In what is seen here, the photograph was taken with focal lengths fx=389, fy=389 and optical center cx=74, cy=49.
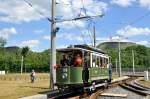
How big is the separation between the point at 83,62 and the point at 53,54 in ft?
14.4

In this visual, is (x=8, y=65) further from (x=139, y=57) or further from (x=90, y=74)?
(x=90, y=74)

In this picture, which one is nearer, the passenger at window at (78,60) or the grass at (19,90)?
the grass at (19,90)

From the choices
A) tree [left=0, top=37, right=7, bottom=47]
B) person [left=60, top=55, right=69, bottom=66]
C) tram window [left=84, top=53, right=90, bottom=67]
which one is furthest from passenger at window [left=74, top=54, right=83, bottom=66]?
tree [left=0, top=37, right=7, bottom=47]

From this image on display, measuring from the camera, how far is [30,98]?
2123 cm

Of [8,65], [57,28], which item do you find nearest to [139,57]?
[8,65]

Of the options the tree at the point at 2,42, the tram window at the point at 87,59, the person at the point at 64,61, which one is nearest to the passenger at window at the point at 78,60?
the tram window at the point at 87,59

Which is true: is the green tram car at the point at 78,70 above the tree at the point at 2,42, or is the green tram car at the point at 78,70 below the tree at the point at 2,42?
below

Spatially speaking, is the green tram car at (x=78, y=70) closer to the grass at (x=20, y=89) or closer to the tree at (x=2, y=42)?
the grass at (x=20, y=89)

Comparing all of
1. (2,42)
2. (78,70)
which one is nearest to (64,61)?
(78,70)

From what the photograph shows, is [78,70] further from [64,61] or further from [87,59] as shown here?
[64,61]

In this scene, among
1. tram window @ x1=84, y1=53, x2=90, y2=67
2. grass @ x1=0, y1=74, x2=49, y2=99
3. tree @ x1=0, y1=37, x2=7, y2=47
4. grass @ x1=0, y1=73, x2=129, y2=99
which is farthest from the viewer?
tree @ x1=0, y1=37, x2=7, y2=47

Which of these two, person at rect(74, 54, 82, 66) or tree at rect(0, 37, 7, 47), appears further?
tree at rect(0, 37, 7, 47)

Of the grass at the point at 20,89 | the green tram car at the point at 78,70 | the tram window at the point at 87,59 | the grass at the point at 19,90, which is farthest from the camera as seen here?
the tram window at the point at 87,59

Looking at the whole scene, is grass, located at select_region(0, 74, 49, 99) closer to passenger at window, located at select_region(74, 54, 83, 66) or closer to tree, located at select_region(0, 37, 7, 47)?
passenger at window, located at select_region(74, 54, 83, 66)
